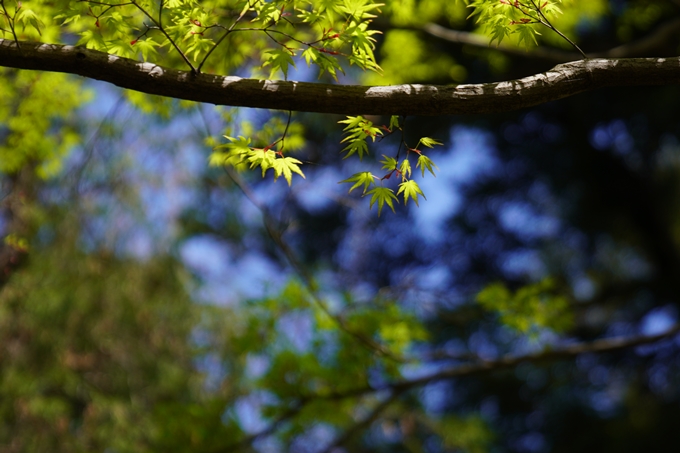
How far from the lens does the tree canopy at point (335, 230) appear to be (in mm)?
2008

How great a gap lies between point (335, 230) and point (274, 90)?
7.12m

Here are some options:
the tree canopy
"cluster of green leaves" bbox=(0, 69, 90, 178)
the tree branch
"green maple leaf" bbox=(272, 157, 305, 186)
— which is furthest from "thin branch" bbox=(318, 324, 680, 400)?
the tree branch

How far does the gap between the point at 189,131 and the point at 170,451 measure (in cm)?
351

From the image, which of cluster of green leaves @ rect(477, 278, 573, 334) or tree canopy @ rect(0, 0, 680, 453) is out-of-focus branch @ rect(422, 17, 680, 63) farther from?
cluster of green leaves @ rect(477, 278, 573, 334)

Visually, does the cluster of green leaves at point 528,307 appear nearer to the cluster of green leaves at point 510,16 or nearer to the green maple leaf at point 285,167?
the cluster of green leaves at point 510,16

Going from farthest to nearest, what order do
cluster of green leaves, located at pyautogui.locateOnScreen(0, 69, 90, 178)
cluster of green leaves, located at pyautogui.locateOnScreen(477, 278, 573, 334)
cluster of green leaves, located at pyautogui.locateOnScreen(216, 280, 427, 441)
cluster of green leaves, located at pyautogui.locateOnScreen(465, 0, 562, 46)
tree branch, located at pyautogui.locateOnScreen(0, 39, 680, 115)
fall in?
cluster of green leaves, located at pyautogui.locateOnScreen(216, 280, 427, 441) < cluster of green leaves, located at pyautogui.locateOnScreen(477, 278, 573, 334) < cluster of green leaves, located at pyautogui.locateOnScreen(0, 69, 90, 178) < cluster of green leaves, located at pyautogui.locateOnScreen(465, 0, 562, 46) < tree branch, located at pyautogui.locateOnScreen(0, 39, 680, 115)

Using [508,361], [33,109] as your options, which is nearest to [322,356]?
[508,361]

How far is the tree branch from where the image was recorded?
65.9 inches

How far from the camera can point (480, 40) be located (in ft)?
14.1

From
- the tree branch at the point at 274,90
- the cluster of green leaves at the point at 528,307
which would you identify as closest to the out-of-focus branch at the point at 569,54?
the cluster of green leaves at the point at 528,307

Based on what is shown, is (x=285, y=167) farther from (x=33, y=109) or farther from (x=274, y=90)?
(x=33, y=109)

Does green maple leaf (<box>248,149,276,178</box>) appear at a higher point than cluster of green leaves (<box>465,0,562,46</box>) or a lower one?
lower

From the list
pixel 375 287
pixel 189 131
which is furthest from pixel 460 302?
pixel 189 131

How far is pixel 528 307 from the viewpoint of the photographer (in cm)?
360
